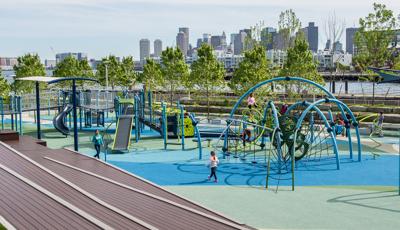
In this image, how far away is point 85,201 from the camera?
11508mm

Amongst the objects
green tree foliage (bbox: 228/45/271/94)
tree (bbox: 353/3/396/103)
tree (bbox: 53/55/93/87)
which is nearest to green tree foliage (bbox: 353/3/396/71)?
tree (bbox: 353/3/396/103)

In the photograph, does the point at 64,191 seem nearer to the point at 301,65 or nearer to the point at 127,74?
the point at 301,65

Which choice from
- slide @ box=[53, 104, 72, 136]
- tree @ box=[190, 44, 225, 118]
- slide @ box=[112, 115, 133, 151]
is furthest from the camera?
tree @ box=[190, 44, 225, 118]

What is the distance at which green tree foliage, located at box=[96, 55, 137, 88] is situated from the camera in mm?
60844

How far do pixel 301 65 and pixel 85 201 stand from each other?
115 ft

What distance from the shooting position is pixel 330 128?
2227 cm

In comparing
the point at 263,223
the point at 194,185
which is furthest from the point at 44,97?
the point at 263,223

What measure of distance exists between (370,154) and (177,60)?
103 feet

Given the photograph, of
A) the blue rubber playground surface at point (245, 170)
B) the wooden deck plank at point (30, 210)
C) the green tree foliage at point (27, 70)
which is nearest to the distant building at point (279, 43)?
the green tree foliage at point (27, 70)

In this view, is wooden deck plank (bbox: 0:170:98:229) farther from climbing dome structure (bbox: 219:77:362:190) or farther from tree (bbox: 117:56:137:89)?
tree (bbox: 117:56:137:89)

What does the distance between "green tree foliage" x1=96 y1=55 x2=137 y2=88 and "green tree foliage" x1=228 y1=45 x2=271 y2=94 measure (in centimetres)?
1982

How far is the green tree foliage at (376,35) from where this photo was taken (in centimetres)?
4864

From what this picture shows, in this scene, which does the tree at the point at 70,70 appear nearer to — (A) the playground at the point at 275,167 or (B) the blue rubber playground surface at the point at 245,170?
(A) the playground at the point at 275,167

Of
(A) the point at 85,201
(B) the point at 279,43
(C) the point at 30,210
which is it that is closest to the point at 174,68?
(A) the point at 85,201
